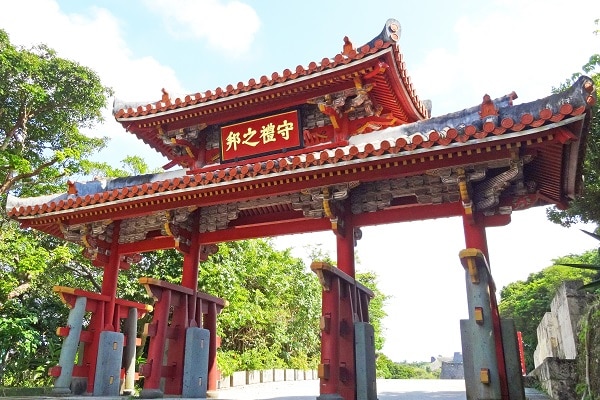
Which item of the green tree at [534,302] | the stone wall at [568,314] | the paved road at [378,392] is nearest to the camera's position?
the paved road at [378,392]

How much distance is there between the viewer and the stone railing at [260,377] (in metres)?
14.9

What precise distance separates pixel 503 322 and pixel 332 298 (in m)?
2.16

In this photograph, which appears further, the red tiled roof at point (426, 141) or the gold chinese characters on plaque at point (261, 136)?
the gold chinese characters on plaque at point (261, 136)

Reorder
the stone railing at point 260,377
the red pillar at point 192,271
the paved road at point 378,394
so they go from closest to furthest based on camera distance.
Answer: the red pillar at point 192,271, the paved road at point 378,394, the stone railing at point 260,377

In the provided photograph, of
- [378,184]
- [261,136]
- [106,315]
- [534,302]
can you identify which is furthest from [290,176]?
[534,302]

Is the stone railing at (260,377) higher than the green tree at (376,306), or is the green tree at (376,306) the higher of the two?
the green tree at (376,306)

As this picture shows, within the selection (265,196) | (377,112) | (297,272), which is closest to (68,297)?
(265,196)

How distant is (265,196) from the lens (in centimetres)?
840

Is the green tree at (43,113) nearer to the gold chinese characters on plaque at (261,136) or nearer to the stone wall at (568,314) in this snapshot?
the gold chinese characters on plaque at (261,136)

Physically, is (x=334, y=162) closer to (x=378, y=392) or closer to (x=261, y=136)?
(x=261, y=136)

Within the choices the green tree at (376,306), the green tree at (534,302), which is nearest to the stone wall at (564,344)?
the green tree at (534,302)

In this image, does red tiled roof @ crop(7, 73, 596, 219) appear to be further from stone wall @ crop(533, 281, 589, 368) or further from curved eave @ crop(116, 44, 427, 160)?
stone wall @ crop(533, 281, 589, 368)

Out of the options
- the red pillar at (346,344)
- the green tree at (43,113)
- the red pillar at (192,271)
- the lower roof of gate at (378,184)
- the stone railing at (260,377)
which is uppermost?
the green tree at (43,113)

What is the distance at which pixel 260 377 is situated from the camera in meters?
17.0
